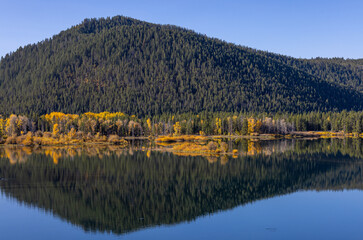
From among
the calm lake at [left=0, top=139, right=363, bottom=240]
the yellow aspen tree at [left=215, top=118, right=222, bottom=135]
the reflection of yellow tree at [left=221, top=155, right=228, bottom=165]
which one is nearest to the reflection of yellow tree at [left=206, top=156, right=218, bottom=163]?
the calm lake at [left=0, top=139, right=363, bottom=240]

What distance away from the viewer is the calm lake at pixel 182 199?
41344mm

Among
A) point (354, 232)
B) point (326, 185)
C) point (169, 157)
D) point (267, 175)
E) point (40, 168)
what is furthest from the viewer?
point (169, 157)

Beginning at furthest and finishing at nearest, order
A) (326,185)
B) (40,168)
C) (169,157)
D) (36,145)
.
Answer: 1. (36,145)
2. (169,157)
3. (40,168)
4. (326,185)

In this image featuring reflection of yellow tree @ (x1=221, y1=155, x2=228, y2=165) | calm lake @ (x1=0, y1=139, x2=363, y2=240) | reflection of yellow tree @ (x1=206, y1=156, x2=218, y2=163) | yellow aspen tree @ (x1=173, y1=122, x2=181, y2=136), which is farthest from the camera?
yellow aspen tree @ (x1=173, y1=122, x2=181, y2=136)

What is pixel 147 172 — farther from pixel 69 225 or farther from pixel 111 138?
pixel 111 138

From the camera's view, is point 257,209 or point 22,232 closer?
point 22,232

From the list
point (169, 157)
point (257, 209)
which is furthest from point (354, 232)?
point (169, 157)

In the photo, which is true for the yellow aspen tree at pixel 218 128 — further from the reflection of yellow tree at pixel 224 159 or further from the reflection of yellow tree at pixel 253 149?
the reflection of yellow tree at pixel 224 159

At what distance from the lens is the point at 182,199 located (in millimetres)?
53625

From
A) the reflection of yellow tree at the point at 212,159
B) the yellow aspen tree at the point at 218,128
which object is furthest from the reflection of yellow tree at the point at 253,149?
the yellow aspen tree at the point at 218,128

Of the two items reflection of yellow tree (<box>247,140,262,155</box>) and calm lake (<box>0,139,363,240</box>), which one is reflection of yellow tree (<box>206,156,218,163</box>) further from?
reflection of yellow tree (<box>247,140,262,155</box>)

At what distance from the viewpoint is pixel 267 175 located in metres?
71.4

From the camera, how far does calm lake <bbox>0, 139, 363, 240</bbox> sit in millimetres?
41344

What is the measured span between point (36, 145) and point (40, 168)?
62080 mm
